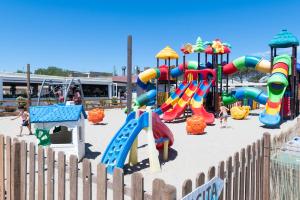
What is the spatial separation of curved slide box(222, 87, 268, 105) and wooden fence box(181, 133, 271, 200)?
53.8ft

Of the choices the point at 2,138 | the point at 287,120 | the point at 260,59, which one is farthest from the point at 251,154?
the point at 260,59

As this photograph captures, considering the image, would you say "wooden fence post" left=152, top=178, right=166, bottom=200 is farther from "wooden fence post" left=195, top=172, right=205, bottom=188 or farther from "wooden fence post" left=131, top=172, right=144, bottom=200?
"wooden fence post" left=195, top=172, right=205, bottom=188

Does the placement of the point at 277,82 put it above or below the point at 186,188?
above

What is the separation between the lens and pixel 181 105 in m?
16.5

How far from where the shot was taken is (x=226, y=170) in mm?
2596

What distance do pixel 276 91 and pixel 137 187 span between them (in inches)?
588

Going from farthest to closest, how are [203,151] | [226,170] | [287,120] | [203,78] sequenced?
1. [203,78]
2. [287,120]
3. [203,151]
4. [226,170]

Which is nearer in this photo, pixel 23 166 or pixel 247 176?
pixel 247 176

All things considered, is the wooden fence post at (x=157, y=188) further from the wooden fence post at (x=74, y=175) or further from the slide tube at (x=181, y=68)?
the slide tube at (x=181, y=68)

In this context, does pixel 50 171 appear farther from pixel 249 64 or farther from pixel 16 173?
pixel 249 64

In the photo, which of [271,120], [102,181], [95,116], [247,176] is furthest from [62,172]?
[271,120]

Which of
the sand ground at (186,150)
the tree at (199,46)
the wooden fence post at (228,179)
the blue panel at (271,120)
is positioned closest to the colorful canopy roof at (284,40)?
the tree at (199,46)

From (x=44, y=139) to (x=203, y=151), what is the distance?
15.5ft

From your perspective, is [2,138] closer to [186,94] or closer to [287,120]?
[186,94]
